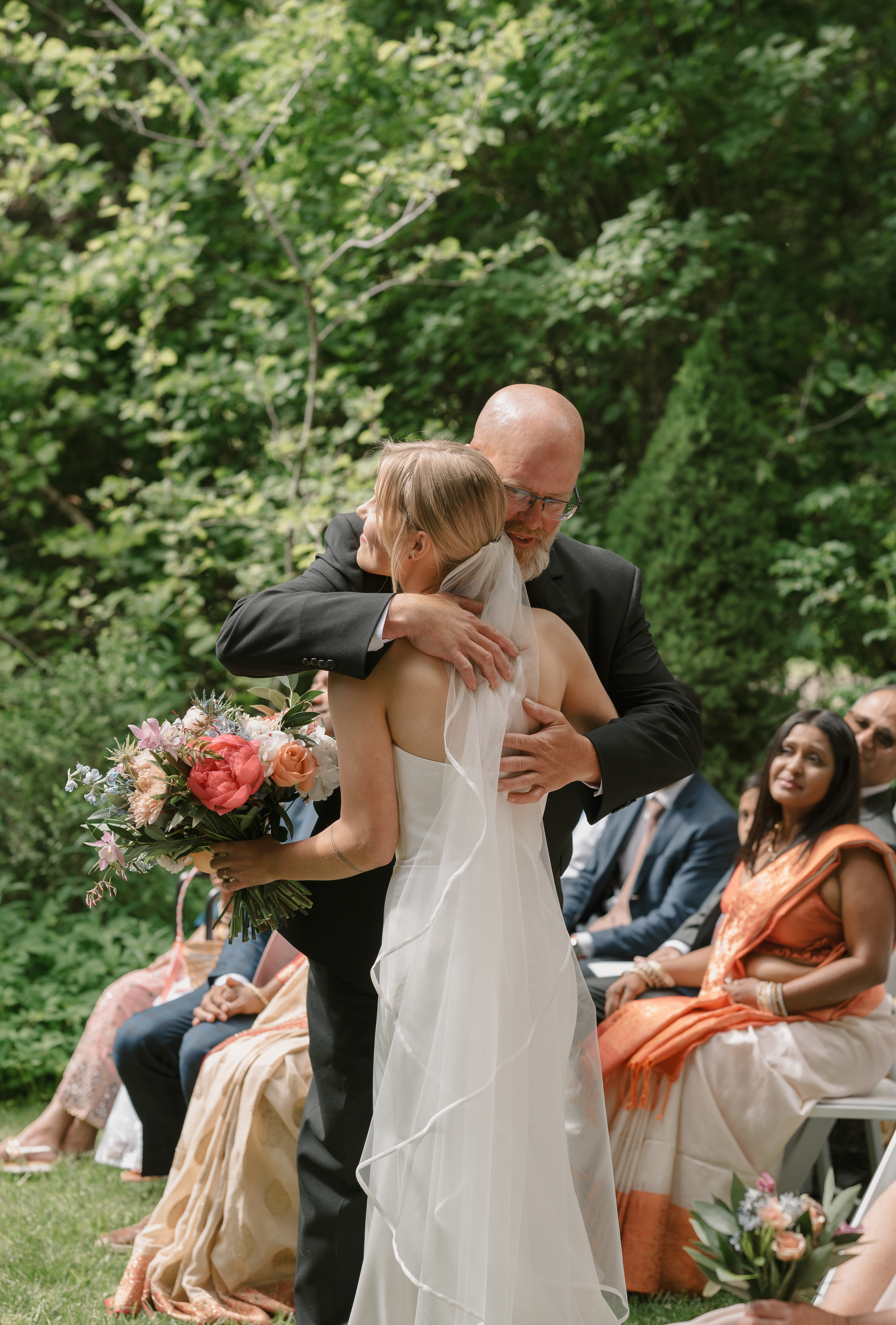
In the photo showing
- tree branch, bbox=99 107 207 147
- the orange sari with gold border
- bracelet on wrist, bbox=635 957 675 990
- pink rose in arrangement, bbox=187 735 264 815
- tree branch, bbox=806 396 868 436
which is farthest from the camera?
tree branch, bbox=806 396 868 436

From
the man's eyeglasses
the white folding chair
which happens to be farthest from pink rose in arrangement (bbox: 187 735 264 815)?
the white folding chair

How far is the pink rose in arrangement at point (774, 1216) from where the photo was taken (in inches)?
72.8

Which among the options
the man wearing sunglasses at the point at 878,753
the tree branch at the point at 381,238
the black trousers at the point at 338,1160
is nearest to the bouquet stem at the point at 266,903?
the black trousers at the point at 338,1160

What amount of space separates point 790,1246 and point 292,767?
1195 mm

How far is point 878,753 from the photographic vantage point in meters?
4.26

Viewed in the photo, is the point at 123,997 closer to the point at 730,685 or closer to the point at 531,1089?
the point at 531,1089

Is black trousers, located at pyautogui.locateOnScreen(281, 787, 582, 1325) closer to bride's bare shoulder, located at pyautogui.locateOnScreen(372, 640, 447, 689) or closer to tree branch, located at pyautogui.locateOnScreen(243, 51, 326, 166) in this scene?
bride's bare shoulder, located at pyautogui.locateOnScreen(372, 640, 447, 689)

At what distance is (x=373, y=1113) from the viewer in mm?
2078

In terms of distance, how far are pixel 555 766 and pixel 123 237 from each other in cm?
559

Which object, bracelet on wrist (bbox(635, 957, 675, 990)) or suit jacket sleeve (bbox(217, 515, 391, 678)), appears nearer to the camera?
suit jacket sleeve (bbox(217, 515, 391, 678))

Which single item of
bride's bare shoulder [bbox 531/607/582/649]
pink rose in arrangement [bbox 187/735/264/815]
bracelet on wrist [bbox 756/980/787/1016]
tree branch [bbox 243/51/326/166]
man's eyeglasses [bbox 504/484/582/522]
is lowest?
bracelet on wrist [bbox 756/980/787/1016]

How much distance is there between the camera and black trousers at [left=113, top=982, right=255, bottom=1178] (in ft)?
12.2

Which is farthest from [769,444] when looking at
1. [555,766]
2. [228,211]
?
[555,766]

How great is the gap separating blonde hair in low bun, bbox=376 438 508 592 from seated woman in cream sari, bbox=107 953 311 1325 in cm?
170
